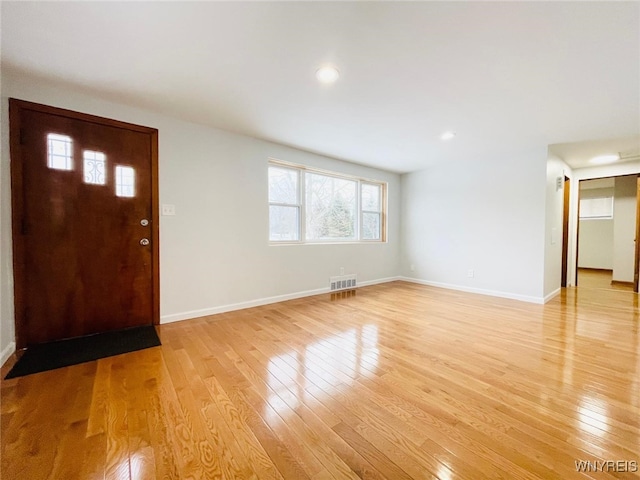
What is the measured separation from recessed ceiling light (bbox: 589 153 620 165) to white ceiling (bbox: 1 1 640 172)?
1567 millimetres

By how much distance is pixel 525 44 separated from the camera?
5.63 ft

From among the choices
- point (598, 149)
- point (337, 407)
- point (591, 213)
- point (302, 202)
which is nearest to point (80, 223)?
point (302, 202)

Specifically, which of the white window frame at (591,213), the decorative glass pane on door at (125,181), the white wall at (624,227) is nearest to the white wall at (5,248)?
the decorative glass pane on door at (125,181)

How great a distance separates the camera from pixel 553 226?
412cm

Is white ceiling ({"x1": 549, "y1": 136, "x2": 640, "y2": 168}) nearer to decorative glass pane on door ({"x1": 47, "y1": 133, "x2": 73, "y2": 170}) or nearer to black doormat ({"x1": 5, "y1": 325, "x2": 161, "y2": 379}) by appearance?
black doormat ({"x1": 5, "y1": 325, "x2": 161, "y2": 379})

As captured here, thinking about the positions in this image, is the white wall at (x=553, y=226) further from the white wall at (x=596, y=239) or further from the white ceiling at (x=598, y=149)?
the white wall at (x=596, y=239)

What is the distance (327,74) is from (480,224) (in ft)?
12.5

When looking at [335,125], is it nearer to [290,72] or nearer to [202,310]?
[290,72]

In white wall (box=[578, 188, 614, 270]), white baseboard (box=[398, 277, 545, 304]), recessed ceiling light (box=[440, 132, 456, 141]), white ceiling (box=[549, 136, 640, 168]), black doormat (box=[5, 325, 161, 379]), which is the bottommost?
black doormat (box=[5, 325, 161, 379])

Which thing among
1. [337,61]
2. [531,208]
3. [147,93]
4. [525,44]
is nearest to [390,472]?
[337,61]

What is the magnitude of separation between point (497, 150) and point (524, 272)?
1.96m

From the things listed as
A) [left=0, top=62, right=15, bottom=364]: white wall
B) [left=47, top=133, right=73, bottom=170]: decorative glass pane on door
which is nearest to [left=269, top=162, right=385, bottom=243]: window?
[left=47, top=133, right=73, bottom=170]: decorative glass pane on door

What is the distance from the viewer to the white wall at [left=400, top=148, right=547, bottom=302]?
152 inches

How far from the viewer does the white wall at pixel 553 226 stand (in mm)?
3848
